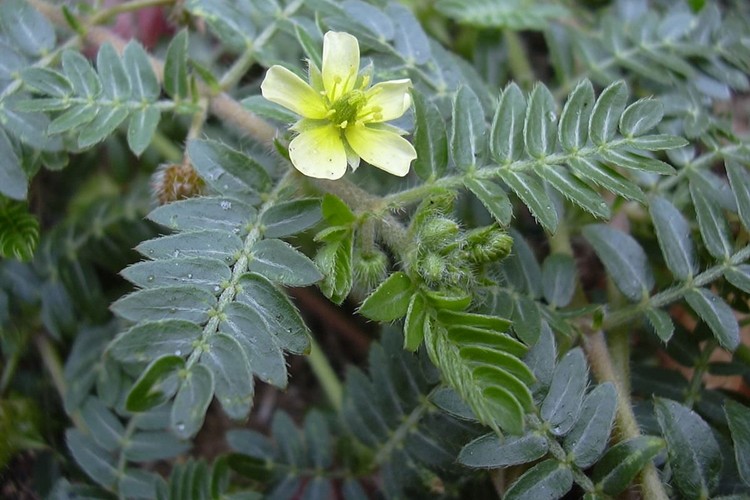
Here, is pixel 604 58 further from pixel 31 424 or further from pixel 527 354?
pixel 31 424

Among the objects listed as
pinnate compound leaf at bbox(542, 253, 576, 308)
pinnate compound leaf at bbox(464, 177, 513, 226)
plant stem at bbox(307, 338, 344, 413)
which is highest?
pinnate compound leaf at bbox(464, 177, 513, 226)

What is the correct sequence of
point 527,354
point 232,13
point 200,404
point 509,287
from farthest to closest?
point 232,13, point 509,287, point 527,354, point 200,404

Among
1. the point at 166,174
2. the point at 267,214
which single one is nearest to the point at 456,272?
the point at 267,214

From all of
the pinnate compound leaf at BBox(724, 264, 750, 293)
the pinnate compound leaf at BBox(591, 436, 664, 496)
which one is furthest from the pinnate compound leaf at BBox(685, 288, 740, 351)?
the pinnate compound leaf at BBox(591, 436, 664, 496)

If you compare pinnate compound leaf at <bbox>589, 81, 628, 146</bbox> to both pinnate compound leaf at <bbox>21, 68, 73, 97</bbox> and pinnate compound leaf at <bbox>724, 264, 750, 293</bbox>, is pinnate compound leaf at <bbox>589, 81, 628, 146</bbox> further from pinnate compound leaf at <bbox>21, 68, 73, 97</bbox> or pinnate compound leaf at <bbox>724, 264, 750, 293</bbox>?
pinnate compound leaf at <bbox>21, 68, 73, 97</bbox>

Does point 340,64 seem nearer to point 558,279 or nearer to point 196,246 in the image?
point 196,246
